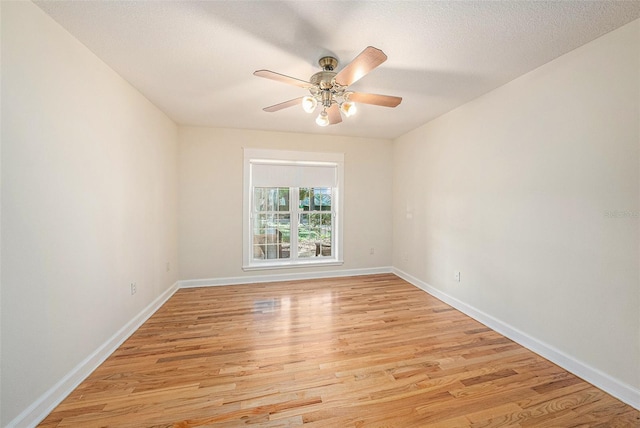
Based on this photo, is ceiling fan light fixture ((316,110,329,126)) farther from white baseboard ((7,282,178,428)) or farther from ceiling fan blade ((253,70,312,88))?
white baseboard ((7,282,178,428))

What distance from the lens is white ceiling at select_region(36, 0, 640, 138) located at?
149cm

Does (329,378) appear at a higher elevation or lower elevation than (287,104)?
lower

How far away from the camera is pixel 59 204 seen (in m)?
1.61

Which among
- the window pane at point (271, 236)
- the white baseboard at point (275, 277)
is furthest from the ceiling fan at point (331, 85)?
the white baseboard at point (275, 277)

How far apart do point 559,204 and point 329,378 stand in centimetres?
230

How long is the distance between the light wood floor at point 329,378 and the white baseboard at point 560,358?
62 millimetres

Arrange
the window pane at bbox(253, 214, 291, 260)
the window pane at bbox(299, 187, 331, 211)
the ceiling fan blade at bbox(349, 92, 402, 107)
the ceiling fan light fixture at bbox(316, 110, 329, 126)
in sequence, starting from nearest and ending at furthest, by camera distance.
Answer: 1. the ceiling fan blade at bbox(349, 92, 402, 107)
2. the ceiling fan light fixture at bbox(316, 110, 329, 126)
3. the window pane at bbox(253, 214, 291, 260)
4. the window pane at bbox(299, 187, 331, 211)

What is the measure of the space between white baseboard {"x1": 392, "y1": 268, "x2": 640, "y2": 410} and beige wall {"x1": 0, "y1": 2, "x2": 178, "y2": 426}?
363 centimetres

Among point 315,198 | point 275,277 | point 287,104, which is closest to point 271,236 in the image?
point 275,277

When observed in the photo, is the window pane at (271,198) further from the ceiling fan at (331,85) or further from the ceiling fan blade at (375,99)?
the ceiling fan blade at (375,99)

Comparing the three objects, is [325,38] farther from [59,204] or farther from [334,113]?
[59,204]

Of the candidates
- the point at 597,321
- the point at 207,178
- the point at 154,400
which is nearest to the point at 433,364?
the point at 597,321

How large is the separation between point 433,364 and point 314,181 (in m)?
3.04

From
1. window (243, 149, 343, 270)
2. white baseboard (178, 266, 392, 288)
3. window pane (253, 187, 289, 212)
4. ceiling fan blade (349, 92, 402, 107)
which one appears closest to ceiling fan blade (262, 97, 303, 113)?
ceiling fan blade (349, 92, 402, 107)
